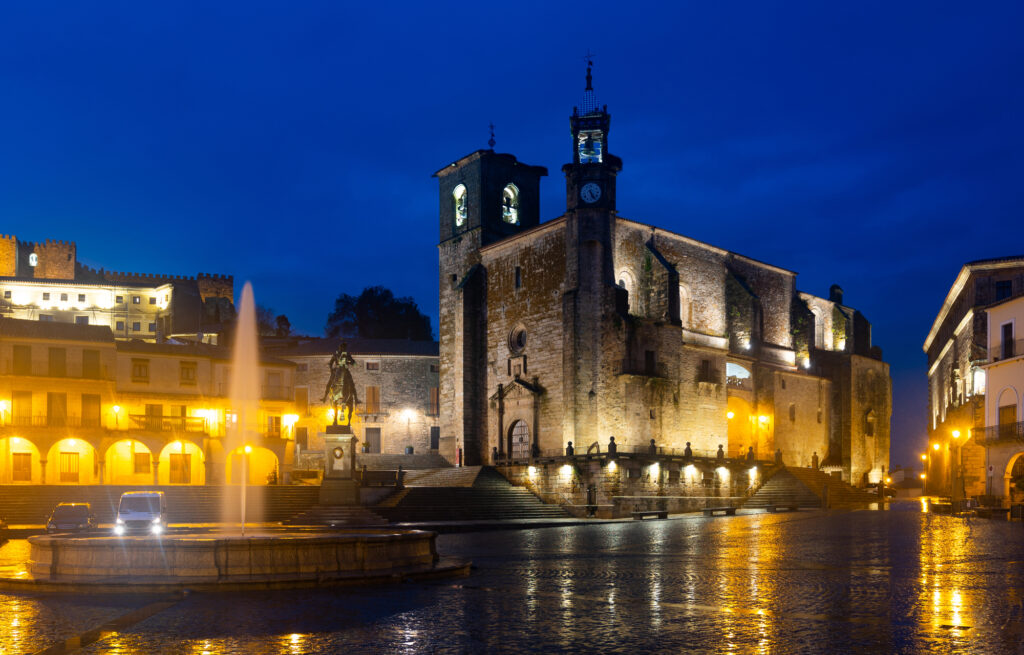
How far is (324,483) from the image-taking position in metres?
32.2

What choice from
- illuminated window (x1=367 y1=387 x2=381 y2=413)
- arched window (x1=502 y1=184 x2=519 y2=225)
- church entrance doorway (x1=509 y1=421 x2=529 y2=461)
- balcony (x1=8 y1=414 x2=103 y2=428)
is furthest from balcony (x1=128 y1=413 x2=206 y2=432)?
arched window (x1=502 y1=184 x2=519 y2=225)

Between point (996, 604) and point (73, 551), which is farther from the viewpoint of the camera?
point (73, 551)

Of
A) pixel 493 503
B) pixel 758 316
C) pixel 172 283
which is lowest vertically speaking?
pixel 493 503

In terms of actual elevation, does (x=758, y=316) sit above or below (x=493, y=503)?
above

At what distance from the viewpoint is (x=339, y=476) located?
106 feet

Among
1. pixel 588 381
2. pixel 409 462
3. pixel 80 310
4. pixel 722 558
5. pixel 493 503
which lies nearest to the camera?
pixel 722 558

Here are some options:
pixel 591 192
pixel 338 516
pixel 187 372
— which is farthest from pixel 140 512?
pixel 591 192

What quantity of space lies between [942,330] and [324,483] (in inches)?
1794

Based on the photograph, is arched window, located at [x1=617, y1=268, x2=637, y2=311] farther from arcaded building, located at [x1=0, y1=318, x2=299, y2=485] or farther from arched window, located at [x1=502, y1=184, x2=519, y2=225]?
arcaded building, located at [x1=0, y1=318, x2=299, y2=485]

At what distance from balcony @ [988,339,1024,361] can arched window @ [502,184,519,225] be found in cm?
2346

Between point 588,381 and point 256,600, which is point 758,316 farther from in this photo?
point 256,600

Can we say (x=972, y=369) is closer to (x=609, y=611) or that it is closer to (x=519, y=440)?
(x=519, y=440)

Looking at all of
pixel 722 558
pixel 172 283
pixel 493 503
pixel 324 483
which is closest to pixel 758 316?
pixel 493 503

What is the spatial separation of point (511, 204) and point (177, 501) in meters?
25.1
